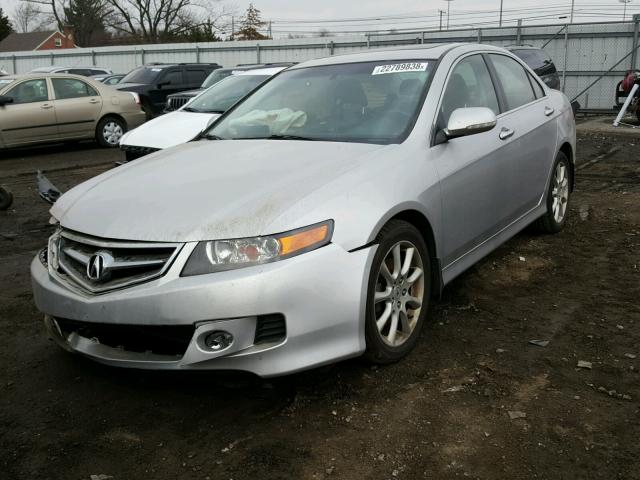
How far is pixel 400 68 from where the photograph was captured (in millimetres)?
4062

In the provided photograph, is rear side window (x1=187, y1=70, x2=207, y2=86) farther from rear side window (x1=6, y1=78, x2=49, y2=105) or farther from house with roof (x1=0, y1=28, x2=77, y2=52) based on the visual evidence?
house with roof (x1=0, y1=28, x2=77, y2=52)

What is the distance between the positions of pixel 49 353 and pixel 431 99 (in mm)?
2574

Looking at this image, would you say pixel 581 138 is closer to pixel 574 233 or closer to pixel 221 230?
pixel 574 233

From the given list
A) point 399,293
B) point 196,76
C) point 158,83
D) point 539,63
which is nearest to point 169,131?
point 399,293

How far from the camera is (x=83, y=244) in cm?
304

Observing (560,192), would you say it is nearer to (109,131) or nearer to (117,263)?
(117,263)

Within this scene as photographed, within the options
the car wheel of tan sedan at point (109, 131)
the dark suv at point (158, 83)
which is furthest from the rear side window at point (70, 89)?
the dark suv at point (158, 83)

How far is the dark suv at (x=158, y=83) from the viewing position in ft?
53.6

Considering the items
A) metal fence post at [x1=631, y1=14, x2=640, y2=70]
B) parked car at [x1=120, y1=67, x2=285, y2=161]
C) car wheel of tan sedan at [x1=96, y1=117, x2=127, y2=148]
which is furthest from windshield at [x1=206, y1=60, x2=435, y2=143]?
metal fence post at [x1=631, y1=14, x2=640, y2=70]

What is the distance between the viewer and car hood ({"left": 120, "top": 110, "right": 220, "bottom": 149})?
7.96m

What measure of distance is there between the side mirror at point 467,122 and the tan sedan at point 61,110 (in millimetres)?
10087

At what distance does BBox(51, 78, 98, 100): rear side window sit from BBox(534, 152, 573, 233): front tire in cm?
977

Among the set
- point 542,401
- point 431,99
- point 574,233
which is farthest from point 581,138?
point 542,401

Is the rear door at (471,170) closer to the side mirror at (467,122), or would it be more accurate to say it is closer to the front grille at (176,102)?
the side mirror at (467,122)
